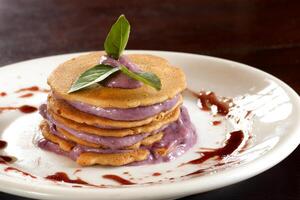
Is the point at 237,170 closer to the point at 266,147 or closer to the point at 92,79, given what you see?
the point at 266,147

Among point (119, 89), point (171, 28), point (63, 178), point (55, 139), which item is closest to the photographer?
point (63, 178)

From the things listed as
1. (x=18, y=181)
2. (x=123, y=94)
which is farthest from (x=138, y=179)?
(x=18, y=181)

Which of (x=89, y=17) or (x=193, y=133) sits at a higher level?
(x=89, y=17)

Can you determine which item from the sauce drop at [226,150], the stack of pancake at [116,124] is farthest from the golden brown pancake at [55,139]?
the sauce drop at [226,150]

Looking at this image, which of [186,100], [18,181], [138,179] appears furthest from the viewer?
[186,100]

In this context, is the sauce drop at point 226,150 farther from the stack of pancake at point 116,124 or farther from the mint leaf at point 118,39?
the mint leaf at point 118,39

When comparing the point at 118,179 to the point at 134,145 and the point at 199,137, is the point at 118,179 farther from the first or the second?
the point at 199,137

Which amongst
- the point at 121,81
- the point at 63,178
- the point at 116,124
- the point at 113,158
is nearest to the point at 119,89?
the point at 121,81

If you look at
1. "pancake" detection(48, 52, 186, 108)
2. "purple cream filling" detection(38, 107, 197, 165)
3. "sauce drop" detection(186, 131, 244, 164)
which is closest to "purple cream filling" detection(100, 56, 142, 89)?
"pancake" detection(48, 52, 186, 108)
